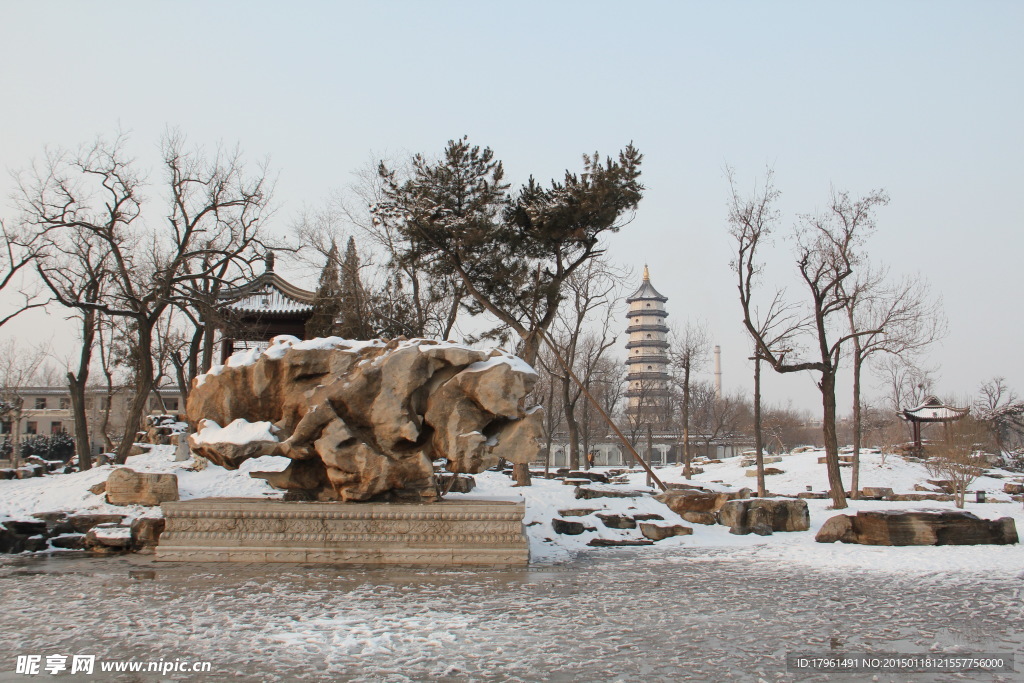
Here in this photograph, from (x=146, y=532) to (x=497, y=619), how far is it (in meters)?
6.20

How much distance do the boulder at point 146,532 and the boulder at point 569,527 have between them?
5.67 m

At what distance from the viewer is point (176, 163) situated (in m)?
16.6

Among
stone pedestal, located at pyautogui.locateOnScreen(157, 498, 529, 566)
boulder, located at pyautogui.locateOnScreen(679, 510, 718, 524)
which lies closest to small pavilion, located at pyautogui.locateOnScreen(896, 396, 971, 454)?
boulder, located at pyautogui.locateOnScreen(679, 510, 718, 524)

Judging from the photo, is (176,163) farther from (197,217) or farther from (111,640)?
(111,640)

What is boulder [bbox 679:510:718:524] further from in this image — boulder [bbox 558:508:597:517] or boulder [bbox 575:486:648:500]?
boulder [bbox 558:508:597:517]

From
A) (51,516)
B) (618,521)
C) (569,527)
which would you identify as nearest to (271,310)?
(51,516)

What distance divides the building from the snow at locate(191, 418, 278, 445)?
3226cm

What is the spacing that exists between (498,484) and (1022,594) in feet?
31.9

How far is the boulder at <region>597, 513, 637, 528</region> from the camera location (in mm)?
11508

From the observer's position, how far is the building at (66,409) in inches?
1558

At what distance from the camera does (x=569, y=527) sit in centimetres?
1138

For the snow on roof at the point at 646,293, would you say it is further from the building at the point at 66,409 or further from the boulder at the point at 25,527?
the boulder at the point at 25,527

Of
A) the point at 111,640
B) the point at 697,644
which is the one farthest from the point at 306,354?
the point at 697,644

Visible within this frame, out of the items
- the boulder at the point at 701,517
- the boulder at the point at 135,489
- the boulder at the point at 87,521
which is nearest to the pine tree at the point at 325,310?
the boulder at the point at 135,489
